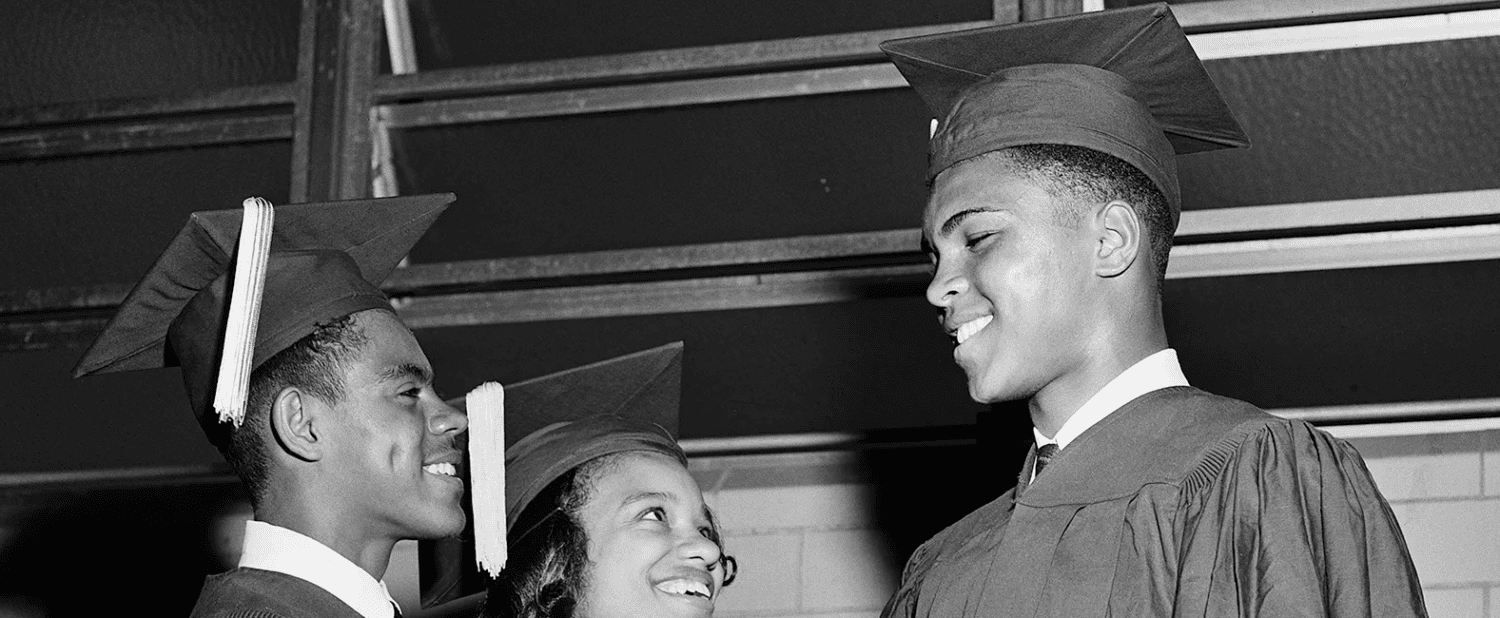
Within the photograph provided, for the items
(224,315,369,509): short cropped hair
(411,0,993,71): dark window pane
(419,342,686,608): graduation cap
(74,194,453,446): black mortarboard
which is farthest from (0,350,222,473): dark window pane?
(224,315,369,509): short cropped hair

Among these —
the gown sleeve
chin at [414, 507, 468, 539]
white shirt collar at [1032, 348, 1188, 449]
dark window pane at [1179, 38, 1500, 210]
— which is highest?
dark window pane at [1179, 38, 1500, 210]

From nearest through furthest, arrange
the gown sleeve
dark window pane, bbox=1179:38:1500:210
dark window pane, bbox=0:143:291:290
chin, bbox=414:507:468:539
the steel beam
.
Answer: the gown sleeve → chin, bbox=414:507:468:539 → dark window pane, bbox=1179:38:1500:210 → the steel beam → dark window pane, bbox=0:143:291:290

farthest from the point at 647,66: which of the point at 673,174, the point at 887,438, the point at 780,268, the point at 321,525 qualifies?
the point at 321,525

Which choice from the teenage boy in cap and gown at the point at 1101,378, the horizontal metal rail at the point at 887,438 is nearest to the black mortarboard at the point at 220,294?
the teenage boy in cap and gown at the point at 1101,378

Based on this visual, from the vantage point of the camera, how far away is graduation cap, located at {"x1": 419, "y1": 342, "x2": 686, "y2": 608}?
253cm

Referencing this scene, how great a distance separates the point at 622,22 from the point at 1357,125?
1.35 metres

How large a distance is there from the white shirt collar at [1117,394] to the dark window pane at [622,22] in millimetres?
1436

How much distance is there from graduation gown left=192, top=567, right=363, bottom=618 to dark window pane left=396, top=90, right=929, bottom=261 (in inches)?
50.2

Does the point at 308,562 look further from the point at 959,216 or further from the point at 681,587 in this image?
the point at 959,216

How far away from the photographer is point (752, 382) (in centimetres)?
340

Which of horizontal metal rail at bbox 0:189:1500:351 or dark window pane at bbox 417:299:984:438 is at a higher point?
horizontal metal rail at bbox 0:189:1500:351

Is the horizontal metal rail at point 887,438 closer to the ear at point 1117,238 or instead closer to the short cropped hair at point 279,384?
the short cropped hair at point 279,384

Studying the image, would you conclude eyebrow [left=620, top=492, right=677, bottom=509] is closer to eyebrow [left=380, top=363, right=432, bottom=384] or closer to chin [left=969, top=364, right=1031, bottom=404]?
eyebrow [left=380, top=363, right=432, bottom=384]

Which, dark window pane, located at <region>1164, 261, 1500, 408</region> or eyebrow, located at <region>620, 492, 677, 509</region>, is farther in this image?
dark window pane, located at <region>1164, 261, 1500, 408</region>
